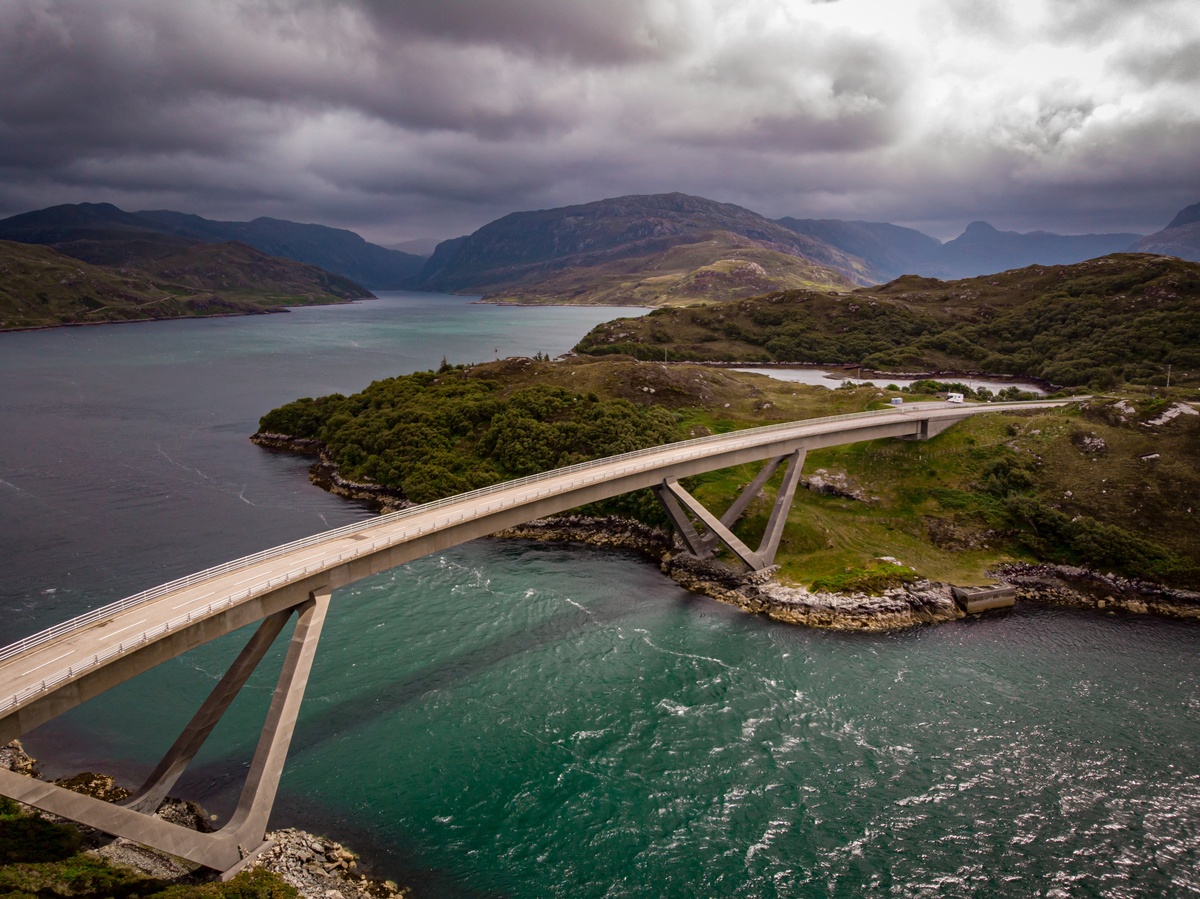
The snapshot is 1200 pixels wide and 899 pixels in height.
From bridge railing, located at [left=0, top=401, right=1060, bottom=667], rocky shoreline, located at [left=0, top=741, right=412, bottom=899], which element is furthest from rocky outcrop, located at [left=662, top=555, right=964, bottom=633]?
rocky shoreline, located at [left=0, top=741, right=412, bottom=899]

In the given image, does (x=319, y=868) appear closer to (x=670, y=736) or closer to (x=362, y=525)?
(x=362, y=525)

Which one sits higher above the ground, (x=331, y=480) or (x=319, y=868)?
(x=331, y=480)

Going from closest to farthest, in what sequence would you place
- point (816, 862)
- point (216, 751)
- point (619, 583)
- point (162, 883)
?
point (162, 883)
point (816, 862)
point (216, 751)
point (619, 583)

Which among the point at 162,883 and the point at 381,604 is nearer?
the point at 162,883

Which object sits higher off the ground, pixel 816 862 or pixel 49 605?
pixel 49 605

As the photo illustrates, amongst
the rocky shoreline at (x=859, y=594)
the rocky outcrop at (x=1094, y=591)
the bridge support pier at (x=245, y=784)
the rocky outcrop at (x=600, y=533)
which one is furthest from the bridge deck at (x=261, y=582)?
the rocky outcrop at (x=1094, y=591)

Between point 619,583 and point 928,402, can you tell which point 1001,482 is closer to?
point 928,402

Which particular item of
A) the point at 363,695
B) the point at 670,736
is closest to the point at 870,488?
the point at 670,736

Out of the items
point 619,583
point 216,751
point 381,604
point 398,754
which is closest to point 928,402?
point 619,583
